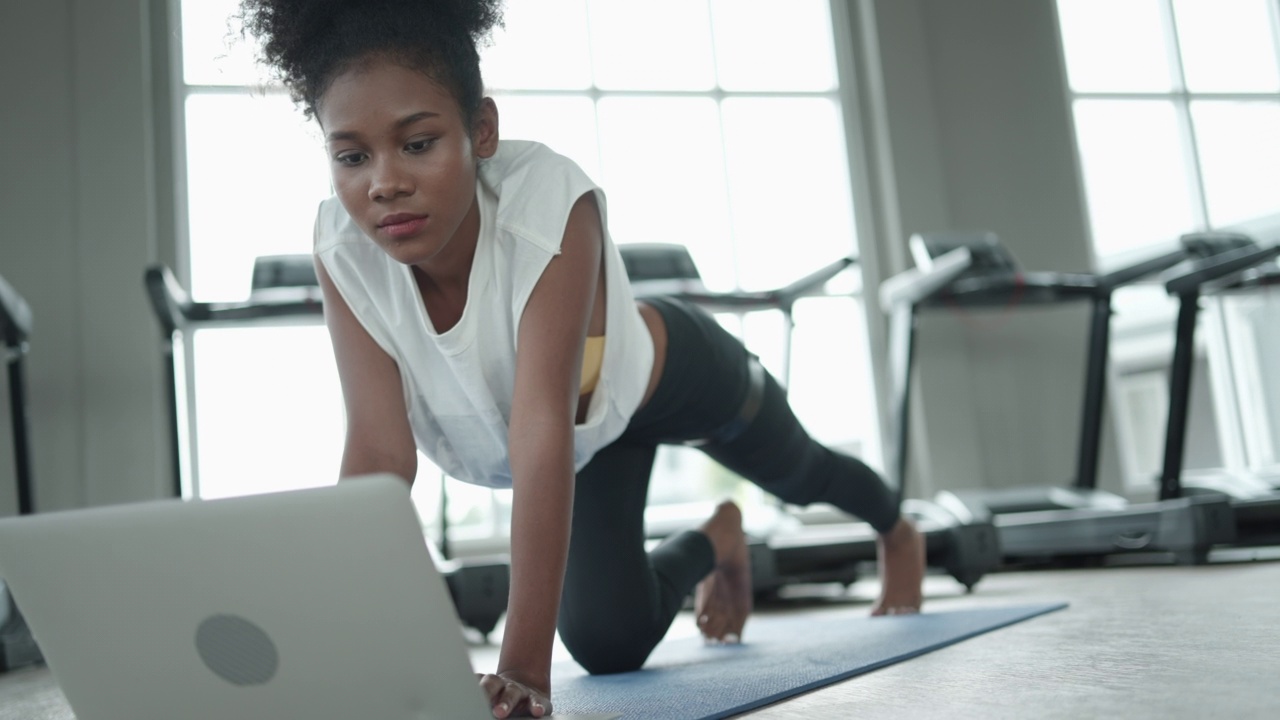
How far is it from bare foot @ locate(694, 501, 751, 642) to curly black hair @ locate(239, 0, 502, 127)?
98 centimetres

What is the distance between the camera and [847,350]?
4.60 metres

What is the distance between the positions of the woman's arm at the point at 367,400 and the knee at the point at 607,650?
0.42 m

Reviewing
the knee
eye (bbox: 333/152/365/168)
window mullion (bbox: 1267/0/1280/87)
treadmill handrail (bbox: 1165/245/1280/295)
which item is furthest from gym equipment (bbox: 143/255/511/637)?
window mullion (bbox: 1267/0/1280/87)

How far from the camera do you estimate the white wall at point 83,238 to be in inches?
142

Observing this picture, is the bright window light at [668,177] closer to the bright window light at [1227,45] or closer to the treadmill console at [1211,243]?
the treadmill console at [1211,243]

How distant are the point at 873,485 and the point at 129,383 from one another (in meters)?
2.66

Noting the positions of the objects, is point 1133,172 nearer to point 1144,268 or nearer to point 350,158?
point 1144,268

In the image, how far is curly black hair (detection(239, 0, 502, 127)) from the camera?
4.03ft

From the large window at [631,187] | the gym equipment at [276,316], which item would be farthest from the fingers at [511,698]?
the large window at [631,187]

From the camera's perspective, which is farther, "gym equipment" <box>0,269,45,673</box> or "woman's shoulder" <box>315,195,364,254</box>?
"gym equipment" <box>0,269,45,673</box>

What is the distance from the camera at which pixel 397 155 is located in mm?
1191

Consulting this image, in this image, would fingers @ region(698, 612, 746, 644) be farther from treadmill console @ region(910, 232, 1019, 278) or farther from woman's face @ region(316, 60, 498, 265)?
treadmill console @ region(910, 232, 1019, 278)

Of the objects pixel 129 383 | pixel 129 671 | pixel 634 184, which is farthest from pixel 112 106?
pixel 129 671

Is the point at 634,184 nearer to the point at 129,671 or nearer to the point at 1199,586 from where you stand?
the point at 1199,586
